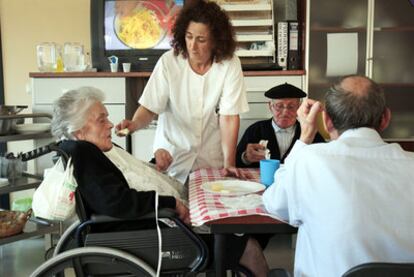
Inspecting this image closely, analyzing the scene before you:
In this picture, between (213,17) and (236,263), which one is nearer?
(236,263)

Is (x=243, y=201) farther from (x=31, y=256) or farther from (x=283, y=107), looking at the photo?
(x=31, y=256)

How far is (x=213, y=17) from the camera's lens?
6.49 ft

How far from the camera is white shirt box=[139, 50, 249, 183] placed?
2002 mm

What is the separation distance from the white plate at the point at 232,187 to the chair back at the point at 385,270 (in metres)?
0.64

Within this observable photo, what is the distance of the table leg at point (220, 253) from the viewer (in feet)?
4.18

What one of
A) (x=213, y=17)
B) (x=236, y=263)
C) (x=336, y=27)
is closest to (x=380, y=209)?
(x=236, y=263)

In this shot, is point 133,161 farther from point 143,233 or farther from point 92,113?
point 143,233

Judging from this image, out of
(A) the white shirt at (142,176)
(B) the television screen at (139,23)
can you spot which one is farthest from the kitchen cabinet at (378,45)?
(A) the white shirt at (142,176)

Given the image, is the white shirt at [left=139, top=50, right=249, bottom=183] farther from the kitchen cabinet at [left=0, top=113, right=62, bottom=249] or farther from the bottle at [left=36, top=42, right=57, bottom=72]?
the bottle at [left=36, top=42, right=57, bottom=72]


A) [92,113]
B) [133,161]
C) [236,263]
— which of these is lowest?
[236,263]

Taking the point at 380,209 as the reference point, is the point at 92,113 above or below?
above

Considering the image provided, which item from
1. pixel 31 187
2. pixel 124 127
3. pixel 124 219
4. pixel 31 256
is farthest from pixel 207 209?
pixel 31 256

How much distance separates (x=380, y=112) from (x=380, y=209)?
0.84 feet

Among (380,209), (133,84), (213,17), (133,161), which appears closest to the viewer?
(380,209)
